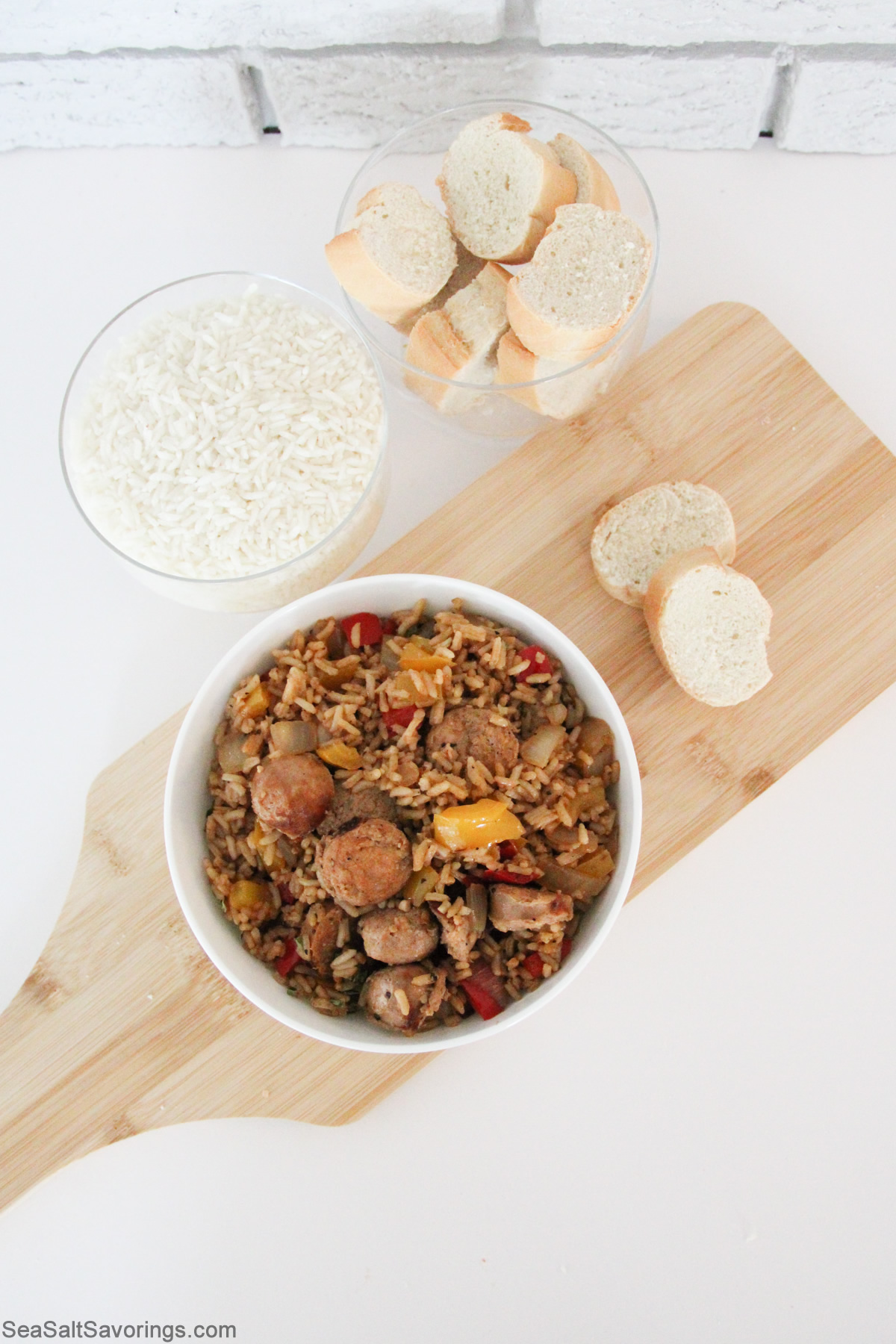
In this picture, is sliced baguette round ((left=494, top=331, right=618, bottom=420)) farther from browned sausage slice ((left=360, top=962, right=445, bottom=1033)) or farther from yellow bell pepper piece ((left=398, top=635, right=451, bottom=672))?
browned sausage slice ((left=360, top=962, right=445, bottom=1033))

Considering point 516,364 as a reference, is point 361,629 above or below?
below

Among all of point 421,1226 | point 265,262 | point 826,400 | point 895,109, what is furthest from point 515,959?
point 895,109

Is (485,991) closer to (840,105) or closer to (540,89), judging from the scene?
(540,89)

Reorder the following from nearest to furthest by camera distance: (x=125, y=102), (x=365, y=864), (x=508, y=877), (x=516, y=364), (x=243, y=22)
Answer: (x=365, y=864) → (x=508, y=877) → (x=516, y=364) → (x=243, y=22) → (x=125, y=102)

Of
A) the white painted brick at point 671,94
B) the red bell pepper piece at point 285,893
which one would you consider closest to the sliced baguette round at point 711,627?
the red bell pepper piece at point 285,893

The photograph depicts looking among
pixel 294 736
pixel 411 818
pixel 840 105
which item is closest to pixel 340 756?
pixel 294 736

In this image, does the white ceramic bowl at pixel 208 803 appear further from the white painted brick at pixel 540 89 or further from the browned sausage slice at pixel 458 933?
the white painted brick at pixel 540 89

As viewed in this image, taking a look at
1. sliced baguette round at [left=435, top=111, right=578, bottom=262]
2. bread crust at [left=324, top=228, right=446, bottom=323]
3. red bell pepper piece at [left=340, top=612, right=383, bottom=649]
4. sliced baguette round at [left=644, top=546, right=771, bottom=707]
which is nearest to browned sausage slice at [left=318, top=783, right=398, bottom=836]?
red bell pepper piece at [left=340, top=612, right=383, bottom=649]
